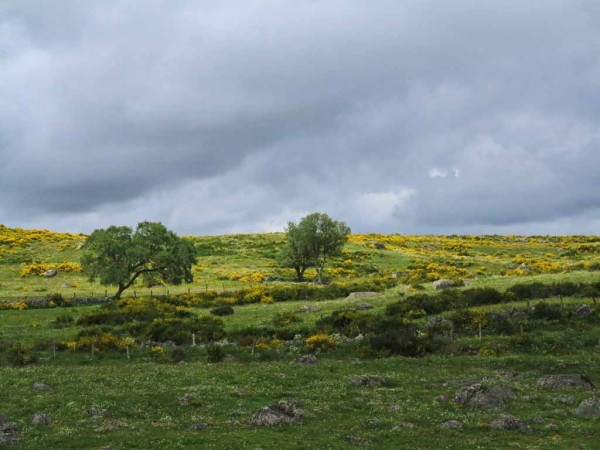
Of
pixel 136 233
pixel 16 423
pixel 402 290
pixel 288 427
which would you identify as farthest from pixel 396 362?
pixel 136 233

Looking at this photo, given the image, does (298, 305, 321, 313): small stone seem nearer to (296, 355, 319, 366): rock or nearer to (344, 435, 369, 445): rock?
(296, 355, 319, 366): rock

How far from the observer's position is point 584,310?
136 feet

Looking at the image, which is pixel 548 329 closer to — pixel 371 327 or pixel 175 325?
pixel 371 327

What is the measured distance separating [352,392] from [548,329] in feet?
67.3

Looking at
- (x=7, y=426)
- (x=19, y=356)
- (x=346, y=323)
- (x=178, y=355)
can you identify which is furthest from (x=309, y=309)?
(x=7, y=426)

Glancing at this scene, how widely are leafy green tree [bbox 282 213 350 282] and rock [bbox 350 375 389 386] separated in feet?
199

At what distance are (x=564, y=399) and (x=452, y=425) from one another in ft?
21.4

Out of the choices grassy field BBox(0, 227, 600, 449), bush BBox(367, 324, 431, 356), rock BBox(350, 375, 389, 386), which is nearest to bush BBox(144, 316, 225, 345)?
grassy field BBox(0, 227, 600, 449)

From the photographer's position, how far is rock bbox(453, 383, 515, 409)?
22891mm

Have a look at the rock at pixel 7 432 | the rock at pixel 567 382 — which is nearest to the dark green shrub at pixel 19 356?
the rock at pixel 7 432

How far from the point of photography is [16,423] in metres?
21.4

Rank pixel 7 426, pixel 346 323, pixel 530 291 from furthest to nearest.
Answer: pixel 530 291, pixel 346 323, pixel 7 426

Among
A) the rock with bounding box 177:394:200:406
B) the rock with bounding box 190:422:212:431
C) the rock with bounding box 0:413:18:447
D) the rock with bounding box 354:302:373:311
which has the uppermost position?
the rock with bounding box 354:302:373:311

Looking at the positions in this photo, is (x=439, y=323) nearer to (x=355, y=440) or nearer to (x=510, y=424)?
(x=510, y=424)
